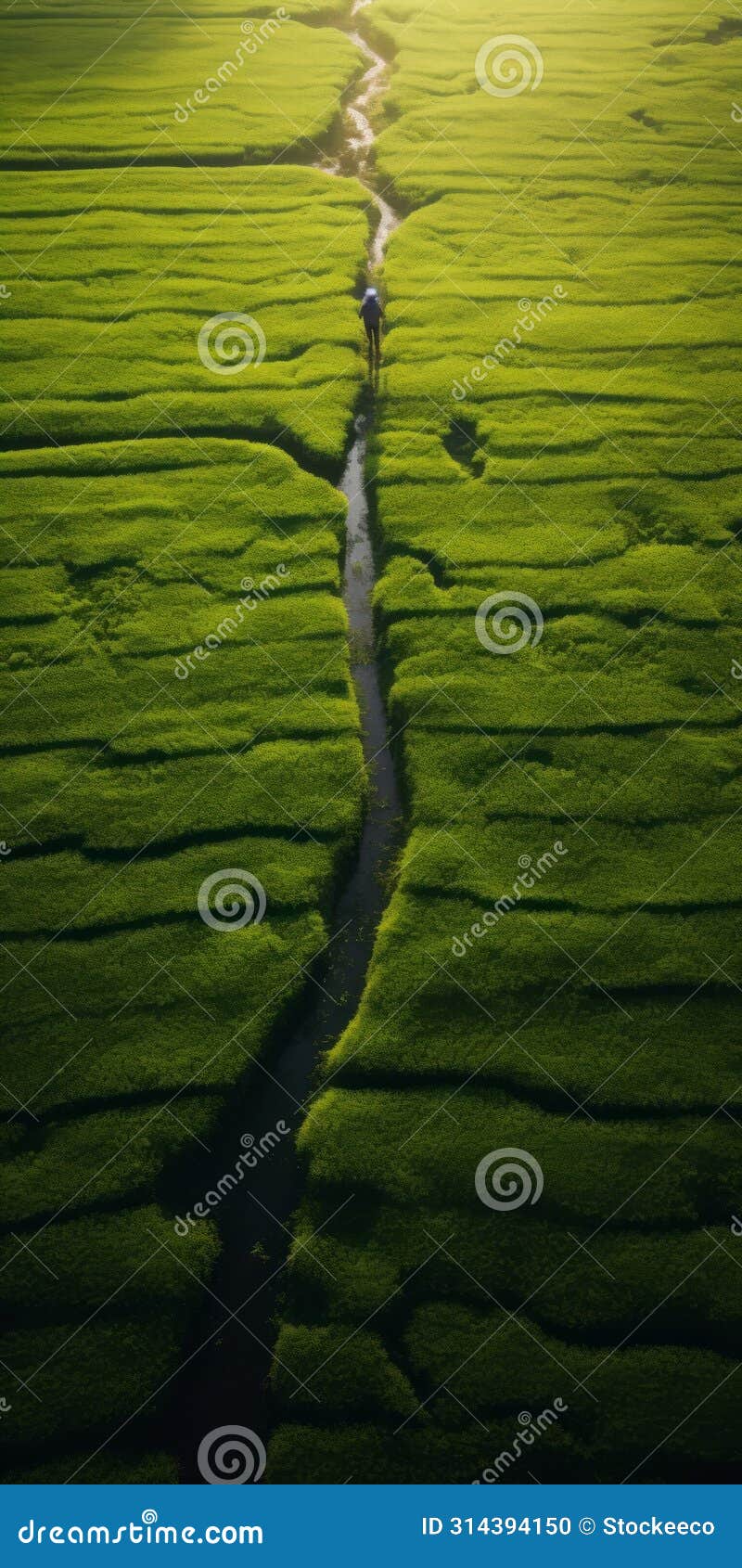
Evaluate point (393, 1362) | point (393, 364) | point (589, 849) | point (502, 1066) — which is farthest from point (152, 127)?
point (393, 1362)

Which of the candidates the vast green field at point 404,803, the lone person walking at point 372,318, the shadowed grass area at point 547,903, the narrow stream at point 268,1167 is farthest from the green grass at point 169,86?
the narrow stream at point 268,1167

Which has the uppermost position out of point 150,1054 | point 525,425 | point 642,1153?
point 525,425

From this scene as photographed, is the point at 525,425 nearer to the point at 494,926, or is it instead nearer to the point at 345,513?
the point at 345,513

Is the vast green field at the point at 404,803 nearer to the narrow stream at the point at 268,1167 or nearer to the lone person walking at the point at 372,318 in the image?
the narrow stream at the point at 268,1167

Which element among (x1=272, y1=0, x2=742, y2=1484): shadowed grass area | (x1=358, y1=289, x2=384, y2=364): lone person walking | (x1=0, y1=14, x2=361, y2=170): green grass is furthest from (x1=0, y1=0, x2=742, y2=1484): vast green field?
(x1=0, y1=14, x2=361, y2=170): green grass

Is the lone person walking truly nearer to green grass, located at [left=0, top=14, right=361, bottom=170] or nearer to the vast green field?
the vast green field

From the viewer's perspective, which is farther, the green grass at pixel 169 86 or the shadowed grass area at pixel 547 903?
the green grass at pixel 169 86
